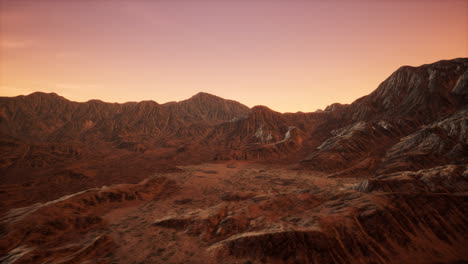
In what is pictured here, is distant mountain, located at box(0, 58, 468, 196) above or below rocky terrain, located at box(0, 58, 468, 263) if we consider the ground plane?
above

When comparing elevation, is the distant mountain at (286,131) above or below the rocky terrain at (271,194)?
above

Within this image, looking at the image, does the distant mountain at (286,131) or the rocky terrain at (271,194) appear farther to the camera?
the distant mountain at (286,131)

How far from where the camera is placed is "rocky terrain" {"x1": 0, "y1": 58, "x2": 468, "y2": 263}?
19.8 m

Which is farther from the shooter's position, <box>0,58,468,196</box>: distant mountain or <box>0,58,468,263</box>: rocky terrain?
<box>0,58,468,196</box>: distant mountain

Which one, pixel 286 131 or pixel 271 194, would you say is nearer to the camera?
pixel 271 194

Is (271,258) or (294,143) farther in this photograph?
(294,143)

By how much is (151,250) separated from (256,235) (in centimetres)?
1058

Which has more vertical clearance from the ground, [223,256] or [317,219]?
[317,219]

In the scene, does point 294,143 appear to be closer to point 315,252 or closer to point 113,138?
point 315,252

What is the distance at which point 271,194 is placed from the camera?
31219mm

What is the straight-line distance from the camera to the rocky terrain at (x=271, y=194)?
19812 mm

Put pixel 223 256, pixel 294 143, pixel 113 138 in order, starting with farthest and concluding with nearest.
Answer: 1. pixel 113 138
2. pixel 294 143
3. pixel 223 256

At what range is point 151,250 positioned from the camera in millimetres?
21594

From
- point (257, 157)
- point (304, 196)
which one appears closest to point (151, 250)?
point (304, 196)
